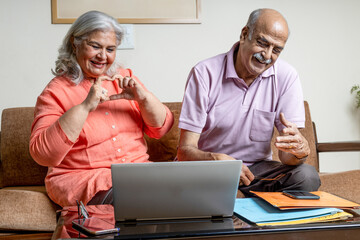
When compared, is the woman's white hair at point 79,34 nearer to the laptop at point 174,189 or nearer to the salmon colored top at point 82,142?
the salmon colored top at point 82,142

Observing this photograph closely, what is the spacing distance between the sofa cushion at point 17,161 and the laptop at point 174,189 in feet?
4.22

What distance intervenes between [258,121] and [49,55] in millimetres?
1575

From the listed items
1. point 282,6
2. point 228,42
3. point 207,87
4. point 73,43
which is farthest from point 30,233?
point 282,6

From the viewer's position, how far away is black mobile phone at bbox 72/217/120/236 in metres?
0.98

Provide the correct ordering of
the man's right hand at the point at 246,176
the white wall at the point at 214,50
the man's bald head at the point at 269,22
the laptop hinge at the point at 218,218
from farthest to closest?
the white wall at the point at 214,50, the man's bald head at the point at 269,22, the man's right hand at the point at 246,176, the laptop hinge at the point at 218,218

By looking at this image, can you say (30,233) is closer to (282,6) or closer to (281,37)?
(281,37)

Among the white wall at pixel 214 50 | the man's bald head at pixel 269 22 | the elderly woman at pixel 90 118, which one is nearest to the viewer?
the elderly woman at pixel 90 118

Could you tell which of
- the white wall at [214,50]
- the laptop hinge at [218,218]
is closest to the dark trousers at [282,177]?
the laptop hinge at [218,218]

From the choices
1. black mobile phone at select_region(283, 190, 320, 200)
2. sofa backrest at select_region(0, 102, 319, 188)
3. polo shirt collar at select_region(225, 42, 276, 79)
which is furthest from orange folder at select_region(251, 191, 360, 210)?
sofa backrest at select_region(0, 102, 319, 188)

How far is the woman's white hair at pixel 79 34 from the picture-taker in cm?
176

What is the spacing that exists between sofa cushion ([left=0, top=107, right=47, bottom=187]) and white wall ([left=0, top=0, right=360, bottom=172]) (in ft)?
1.90

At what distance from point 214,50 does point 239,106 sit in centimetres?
117

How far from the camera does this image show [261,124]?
1.83 meters

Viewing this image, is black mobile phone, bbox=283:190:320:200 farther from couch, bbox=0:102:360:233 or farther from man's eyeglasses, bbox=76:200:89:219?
couch, bbox=0:102:360:233
